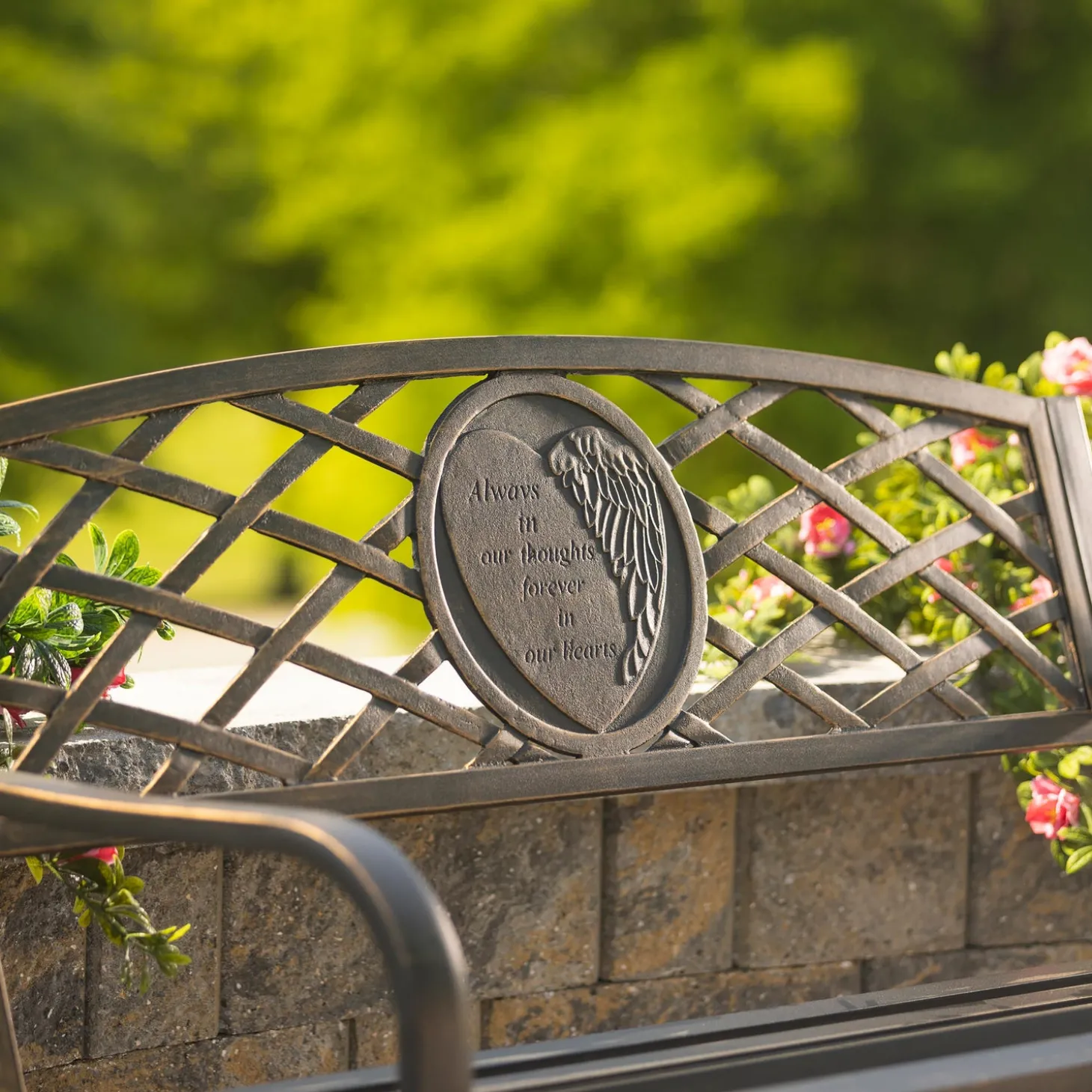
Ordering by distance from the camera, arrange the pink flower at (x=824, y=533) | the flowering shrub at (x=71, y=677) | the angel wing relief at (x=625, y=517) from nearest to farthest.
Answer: the flowering shrub at (x=71, y=677)
the angel wing relief at (x=625, y=517)
the pink flower at (x=824, y=533)

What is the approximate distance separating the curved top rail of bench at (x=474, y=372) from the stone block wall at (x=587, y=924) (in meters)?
0.54

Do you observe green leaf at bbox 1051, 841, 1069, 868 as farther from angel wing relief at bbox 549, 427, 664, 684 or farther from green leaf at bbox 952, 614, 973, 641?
angel wing relief at bbox 549, 427, 664, 684

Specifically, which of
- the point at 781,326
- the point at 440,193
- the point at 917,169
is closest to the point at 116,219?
the point at 440,193

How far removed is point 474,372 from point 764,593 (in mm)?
890

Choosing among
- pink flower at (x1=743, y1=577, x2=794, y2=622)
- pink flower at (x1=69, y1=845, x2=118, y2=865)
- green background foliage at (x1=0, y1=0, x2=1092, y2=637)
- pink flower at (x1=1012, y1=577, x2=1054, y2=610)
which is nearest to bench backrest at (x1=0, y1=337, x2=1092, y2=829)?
pink flower at (x1=69, y1=845, x2=118, y2=865)

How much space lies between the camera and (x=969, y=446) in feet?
7.45

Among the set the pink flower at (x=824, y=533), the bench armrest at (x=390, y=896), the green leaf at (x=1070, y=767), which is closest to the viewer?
the bench armrest at (x=390, y=896)

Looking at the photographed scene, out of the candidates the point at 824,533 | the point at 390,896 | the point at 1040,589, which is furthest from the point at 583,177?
the point at 390,896

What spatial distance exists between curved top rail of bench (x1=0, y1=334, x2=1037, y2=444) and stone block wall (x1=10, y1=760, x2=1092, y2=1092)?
1.79ft

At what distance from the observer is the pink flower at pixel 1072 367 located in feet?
7.10

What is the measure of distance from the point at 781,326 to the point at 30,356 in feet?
14.3

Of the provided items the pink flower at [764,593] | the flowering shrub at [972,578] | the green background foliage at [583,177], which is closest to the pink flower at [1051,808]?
the flowering shrub at [972,578]

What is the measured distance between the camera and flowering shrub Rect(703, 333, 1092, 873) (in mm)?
1945

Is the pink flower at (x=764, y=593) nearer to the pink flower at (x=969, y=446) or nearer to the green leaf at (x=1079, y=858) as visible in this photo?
the pink flower at (x=969, y=446)
